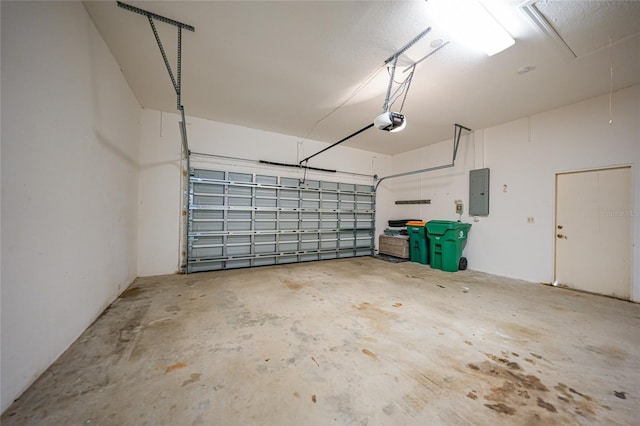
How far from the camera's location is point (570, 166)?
3.88 meters

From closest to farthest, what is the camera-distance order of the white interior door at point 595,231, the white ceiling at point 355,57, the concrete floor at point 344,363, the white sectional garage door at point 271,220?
the concrete floor at point 344,363, the white ceiling at point 355,57, the white interior door at point 595,231, the white sectional garage door at point 271,220

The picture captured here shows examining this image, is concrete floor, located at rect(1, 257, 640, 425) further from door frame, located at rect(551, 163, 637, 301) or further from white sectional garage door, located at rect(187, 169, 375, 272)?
white sectional garage door, located at rect(187, 169, 375, 272)

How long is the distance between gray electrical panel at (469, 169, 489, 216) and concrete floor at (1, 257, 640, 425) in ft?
7.13

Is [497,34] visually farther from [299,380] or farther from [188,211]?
[188,211]

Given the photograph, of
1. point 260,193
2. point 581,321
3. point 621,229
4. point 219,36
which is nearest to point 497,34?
point 219,36

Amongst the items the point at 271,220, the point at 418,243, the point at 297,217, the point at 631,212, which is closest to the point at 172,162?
the point at 271,220

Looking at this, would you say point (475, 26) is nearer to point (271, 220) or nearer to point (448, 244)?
point (448, 244)

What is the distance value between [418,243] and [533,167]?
2.69 m

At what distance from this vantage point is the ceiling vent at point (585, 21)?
2047 millimetres

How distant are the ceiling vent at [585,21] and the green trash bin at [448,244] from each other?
3251 millimetres

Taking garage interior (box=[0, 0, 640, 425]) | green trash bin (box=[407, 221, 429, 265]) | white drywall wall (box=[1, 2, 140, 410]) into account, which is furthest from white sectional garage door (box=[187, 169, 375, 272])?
white drywall wall (box=[1, 2, 140, 410])

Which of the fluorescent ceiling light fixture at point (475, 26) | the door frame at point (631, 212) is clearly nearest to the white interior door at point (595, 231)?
the door frame at point (631, 212)

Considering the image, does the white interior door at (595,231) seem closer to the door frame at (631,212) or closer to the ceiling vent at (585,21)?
the door frame at (631,212)

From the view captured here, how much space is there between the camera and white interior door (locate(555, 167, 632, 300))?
338cm
